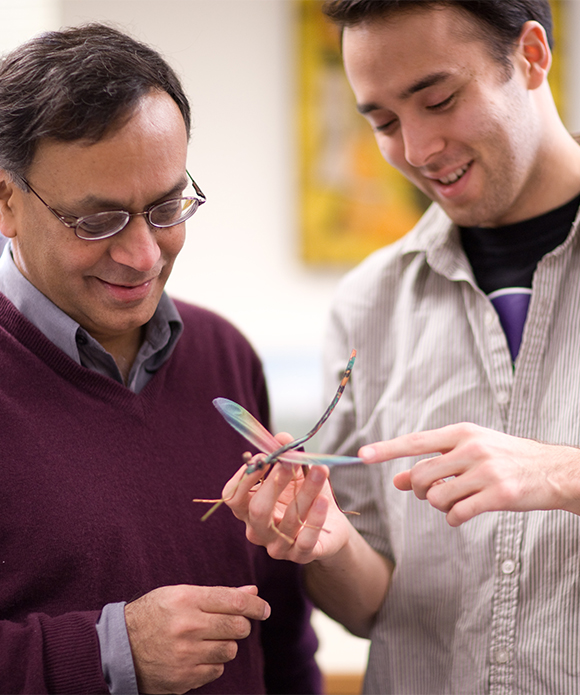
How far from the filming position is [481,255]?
142cm

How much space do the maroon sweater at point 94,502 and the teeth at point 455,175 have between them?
551 mm

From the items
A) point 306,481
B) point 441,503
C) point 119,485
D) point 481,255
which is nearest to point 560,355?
point 481,255

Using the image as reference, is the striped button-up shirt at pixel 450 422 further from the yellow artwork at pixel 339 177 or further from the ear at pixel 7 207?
the yellow artwork at pixel 339 177

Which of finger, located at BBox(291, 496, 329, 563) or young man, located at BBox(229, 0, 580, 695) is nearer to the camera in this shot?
finger, located at BBox(291, 496, 329, 563)

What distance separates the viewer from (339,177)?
3174 millimetres

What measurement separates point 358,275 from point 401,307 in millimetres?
137

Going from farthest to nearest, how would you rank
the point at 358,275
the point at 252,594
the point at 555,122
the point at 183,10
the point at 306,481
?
the point at 183,10 → the point at 358,275 → the point at 555,122 → the point at 252,594 → the point at 306,481

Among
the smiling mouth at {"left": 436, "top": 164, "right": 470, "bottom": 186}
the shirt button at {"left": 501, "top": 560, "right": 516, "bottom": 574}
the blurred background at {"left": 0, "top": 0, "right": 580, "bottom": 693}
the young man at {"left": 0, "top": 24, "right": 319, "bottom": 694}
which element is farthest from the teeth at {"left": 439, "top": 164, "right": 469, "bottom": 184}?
the blurred background at {"left": 0, "top": 0, "right": 580, "bottom": 693}

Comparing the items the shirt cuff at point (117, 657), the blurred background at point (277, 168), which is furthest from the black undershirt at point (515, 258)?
the blurred background at point (277, 168)

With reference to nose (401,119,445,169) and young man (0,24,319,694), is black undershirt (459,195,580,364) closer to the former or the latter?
nose (401,119,445,169)

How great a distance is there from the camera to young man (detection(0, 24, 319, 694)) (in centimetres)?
98

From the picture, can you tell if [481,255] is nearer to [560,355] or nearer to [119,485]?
[560,355]

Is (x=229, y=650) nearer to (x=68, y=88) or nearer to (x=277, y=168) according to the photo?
(x=68, y=88)

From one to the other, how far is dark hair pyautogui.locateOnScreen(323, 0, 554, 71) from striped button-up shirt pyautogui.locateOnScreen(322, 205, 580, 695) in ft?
1.14
